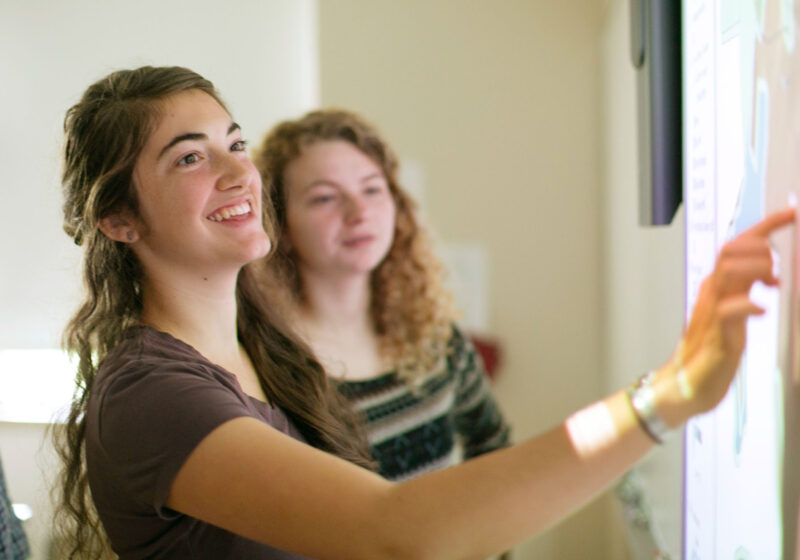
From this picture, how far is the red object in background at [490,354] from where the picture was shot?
2668 mm

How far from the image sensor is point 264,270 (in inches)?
52.6

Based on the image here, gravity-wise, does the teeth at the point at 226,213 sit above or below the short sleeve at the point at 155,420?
above

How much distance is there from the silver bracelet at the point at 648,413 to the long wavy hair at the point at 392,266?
93cm

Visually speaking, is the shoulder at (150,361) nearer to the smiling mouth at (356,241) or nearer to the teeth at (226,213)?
the teeth at (226,213)

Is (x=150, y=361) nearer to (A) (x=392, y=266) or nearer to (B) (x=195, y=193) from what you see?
(B) (x=195, y=193)

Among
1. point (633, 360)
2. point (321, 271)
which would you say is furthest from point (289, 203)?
point (633, 360)

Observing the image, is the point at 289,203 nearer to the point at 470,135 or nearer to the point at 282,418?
the point at 282,418

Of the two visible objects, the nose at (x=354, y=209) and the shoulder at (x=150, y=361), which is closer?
the shoulder at (x=150, y=361)

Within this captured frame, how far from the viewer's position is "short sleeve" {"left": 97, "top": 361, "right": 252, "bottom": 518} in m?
0.73

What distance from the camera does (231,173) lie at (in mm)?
905

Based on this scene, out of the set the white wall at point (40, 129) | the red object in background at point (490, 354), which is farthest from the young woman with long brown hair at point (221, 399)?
the red object in background at point (490, 354)

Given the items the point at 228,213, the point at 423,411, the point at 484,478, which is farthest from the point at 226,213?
the point at 423,411

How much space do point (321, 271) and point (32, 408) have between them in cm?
57

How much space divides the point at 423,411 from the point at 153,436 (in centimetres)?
89
